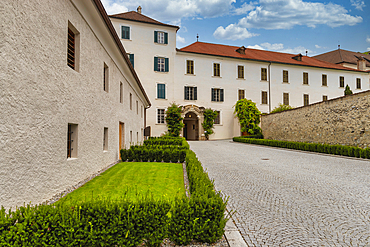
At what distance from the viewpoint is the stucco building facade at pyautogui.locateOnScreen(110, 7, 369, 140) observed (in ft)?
97.7

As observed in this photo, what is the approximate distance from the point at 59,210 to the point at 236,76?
33.3 meters

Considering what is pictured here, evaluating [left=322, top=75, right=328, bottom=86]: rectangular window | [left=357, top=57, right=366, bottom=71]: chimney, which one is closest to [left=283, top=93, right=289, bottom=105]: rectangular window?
[left=322, top=75, right=328, bottom=86]: rectangular window

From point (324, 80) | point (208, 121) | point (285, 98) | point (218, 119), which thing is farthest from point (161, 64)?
point (324, 80)

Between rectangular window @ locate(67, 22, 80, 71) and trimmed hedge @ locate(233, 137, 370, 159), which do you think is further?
trimmed hedge @ locate(233, 137, 370, 159)

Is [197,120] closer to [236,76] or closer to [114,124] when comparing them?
[236,76]

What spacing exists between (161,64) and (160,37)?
328 cm

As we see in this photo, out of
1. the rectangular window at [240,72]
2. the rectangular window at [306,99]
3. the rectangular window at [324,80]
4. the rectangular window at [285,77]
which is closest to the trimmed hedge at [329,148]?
the rectangular window at [240,72]

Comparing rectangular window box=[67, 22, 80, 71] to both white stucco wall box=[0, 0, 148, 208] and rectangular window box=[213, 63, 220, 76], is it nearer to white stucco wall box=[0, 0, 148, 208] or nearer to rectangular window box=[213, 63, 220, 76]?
white stucco wall box=[0, 0, 148, 208]

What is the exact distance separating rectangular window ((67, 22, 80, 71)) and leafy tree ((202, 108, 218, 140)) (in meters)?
25.9

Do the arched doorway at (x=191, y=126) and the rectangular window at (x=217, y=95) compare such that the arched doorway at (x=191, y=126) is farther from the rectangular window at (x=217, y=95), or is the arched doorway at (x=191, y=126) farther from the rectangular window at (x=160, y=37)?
the rectangular window at (x=160, y=37)

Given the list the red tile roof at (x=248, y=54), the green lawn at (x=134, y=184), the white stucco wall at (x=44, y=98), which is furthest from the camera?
the red tile roof at (x=248, y=54)

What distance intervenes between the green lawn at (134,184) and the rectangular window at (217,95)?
24.8m

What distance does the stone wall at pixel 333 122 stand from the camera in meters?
14.1

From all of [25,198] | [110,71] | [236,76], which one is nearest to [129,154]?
[110,71]
